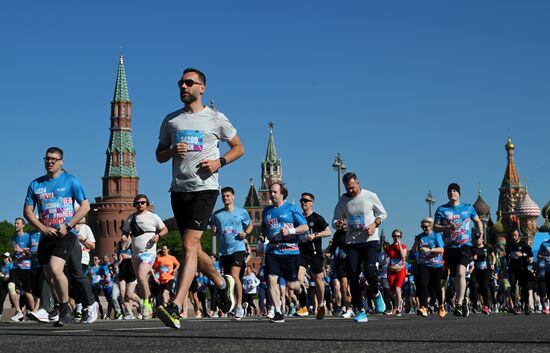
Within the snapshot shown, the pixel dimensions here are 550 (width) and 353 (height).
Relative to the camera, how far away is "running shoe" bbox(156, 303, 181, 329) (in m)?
8.34

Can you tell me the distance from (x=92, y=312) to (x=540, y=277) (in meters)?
10.9

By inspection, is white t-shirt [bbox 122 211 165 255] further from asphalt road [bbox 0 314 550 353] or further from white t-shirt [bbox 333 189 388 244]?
asphalt road [bbox 0 314 550 353]

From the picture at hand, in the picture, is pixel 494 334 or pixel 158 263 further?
pixel 158 263

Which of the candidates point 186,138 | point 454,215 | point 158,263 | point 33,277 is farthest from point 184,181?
point 158,263

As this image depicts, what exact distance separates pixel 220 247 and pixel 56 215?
5.01m

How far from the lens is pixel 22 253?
18.5 m

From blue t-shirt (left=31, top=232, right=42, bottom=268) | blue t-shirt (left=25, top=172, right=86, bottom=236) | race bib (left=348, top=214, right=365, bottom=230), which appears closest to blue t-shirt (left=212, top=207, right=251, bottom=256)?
race bib (left=348, top=214, right=365, bottom=230)

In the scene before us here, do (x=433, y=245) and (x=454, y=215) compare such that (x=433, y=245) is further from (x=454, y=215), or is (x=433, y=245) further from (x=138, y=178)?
(x=138, y=178)

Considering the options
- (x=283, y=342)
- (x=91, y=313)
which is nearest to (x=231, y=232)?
(x=91, y=313)

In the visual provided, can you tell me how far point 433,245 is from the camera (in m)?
17.9

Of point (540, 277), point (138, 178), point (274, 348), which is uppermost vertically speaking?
point (138, 178)

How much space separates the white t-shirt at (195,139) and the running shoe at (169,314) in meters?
0.99

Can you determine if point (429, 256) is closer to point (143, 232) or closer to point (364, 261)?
point (364, 261)

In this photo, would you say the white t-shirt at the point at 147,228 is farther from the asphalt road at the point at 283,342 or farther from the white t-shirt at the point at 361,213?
the asphalt road at the point at 283,342
